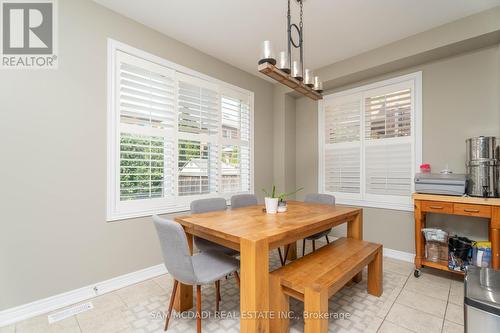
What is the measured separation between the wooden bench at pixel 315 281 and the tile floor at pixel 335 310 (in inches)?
14.9

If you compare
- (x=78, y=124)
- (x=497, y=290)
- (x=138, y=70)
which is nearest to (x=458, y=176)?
(x=497, y=290)

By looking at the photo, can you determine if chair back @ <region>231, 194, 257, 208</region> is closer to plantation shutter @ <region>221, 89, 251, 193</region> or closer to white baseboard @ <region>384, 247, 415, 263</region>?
plantation shutter @ <region>221, 89, 251, 193</region>

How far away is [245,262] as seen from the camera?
131 centimetres

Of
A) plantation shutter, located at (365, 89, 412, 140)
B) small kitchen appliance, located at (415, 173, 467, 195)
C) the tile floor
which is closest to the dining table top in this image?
the tile floor

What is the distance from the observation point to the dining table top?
1416 mm

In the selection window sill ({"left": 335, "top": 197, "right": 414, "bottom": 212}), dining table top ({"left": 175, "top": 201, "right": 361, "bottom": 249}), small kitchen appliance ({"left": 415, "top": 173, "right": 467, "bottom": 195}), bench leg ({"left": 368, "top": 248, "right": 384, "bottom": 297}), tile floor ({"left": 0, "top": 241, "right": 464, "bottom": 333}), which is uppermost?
small kitchen appliance ({"left": 415, "top": 173, "right": 467, "bottom": 195})

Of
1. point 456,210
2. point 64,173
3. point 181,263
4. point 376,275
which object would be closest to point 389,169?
point 456,210

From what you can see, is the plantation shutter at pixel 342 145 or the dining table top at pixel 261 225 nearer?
the dining table top at pixel 261 225

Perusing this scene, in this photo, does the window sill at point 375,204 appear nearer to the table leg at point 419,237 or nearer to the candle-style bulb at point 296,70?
the table leg at point 419,237

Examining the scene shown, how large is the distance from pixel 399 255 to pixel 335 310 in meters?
1.69

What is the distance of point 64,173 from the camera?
77.0 inches

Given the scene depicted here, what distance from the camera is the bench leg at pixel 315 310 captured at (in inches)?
50.9

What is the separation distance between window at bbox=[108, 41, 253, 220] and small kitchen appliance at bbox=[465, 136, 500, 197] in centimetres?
275

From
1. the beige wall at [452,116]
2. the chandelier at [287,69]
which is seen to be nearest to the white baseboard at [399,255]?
the beige wall at [452,116]
